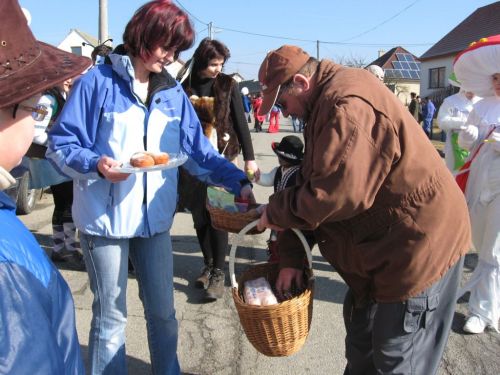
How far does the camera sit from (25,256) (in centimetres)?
96

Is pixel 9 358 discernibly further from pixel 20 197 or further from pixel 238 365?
pixel 20 197

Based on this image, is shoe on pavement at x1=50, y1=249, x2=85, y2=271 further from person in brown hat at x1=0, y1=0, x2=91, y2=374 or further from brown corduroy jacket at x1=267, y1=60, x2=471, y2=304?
person in brown hat at x1=0, y1=0, x2=91, y2=374

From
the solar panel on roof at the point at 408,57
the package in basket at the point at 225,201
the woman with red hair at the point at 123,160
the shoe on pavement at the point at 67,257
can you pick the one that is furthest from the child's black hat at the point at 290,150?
the solar panel on roof at the point at 408,57

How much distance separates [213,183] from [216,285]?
1.62 meters

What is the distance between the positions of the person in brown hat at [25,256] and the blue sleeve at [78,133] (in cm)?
98

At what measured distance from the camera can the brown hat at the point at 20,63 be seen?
925 mm

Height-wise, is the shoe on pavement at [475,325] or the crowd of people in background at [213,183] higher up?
the crowd of people in background at [213,183]

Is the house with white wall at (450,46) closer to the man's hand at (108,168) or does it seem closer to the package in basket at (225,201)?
the package in basket at (225,201)

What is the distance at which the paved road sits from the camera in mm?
3096

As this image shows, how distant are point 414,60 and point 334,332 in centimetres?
5570

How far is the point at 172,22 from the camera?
219cm

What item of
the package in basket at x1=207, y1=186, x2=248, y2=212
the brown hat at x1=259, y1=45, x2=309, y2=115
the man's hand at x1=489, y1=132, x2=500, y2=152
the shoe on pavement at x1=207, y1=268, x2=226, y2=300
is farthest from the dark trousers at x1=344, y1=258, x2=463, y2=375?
the shoe on pavement at x1=207, y1=268, x2=226, y2=300

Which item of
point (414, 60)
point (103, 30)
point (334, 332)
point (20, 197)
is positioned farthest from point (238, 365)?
point (414, 60)

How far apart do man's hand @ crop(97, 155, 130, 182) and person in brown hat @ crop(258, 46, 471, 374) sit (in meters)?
0.67
